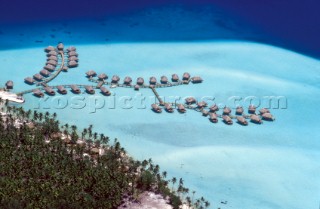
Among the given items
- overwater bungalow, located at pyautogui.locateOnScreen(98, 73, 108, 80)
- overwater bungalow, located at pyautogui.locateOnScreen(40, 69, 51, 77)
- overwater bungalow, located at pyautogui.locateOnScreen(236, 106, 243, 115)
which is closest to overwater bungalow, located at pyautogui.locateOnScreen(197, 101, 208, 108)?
overwater bungalow, located at pyautogui.locateOnScreen(236, 106, 243, 115)

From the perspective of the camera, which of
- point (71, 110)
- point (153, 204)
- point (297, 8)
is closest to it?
point (153, 204)

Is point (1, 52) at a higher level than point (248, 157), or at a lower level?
higher

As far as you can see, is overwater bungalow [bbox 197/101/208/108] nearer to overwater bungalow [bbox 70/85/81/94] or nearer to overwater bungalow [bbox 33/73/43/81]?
overwater bungalow [bbox 70/85/81/94]

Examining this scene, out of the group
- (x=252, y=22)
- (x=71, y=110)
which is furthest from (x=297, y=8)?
(x=71, y=110)

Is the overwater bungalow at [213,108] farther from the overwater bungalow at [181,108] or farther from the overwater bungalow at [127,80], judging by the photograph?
the overwater bungalow at [127,80]

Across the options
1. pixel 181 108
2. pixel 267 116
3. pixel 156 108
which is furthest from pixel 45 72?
pixel 267 116

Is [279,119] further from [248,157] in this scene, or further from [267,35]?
[267,35]

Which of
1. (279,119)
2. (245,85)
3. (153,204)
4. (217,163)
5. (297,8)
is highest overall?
(297,8)
